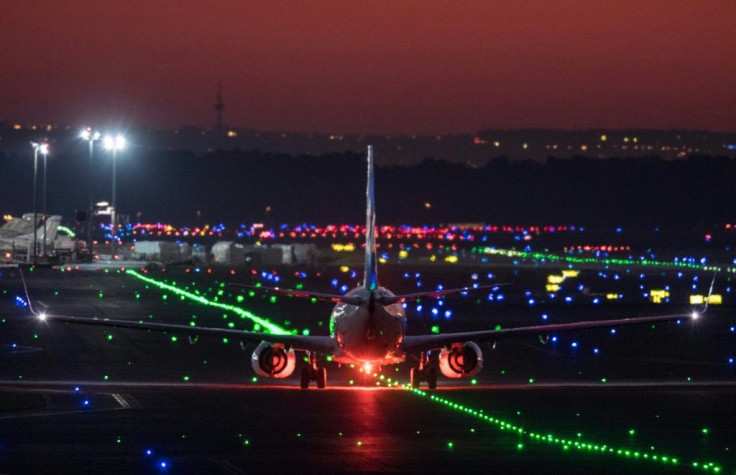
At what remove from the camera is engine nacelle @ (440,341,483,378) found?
43750 millimetres

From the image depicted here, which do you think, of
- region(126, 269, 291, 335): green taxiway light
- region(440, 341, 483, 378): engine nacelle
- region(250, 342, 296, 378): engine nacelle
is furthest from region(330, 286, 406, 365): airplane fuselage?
region(126, 269, 291, 335): green taxiway light

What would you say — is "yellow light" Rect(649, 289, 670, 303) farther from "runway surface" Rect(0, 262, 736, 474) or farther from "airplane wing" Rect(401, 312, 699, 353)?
"airplane wing" Rect(401, 312, 699, 353)

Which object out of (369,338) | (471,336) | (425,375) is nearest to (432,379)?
(425,375)

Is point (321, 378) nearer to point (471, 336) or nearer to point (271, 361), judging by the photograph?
point (271, 361)

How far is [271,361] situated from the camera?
43.6m

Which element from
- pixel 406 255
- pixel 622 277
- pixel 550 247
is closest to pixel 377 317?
pixel 622 277

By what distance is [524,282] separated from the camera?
112 metres

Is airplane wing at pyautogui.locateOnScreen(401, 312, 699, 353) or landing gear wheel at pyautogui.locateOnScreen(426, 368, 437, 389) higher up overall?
airplane wing at pyautogui.locateOnScreen(401, 312, 699, 353)

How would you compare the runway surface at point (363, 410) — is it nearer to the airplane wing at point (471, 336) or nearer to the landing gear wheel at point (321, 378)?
the landing gear wheel at point (321, 378)

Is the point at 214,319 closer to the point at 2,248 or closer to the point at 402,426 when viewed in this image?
the point at 402,426

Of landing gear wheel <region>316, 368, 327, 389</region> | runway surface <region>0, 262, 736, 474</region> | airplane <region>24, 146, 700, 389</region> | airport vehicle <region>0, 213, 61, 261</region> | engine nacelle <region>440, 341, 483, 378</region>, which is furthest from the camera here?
airport vehicle <region>0, 213, 61, 261</region>

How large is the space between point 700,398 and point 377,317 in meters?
9.56

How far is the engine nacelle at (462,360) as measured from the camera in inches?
1722

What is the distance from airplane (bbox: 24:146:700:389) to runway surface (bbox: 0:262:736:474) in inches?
30.8
